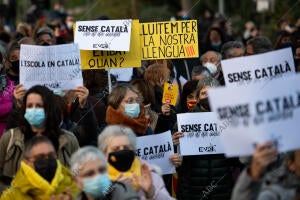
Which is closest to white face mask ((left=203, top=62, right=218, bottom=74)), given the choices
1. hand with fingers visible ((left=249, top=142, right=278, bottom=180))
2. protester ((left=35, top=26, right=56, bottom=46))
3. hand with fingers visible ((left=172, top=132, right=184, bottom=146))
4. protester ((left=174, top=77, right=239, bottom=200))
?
protester ((left=35, top=26, right=56, bottom=46))

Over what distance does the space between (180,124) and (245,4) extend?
2269 cm

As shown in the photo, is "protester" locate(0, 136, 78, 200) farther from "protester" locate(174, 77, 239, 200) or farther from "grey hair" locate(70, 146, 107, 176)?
"protester" locate(174, 77, 239, 200)

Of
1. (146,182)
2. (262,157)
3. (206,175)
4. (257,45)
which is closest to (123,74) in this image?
(257,45)

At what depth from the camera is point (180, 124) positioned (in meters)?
9.87

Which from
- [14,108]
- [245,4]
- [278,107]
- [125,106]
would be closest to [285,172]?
[278,107]

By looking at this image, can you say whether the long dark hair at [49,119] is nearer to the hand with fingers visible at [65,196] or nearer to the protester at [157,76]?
the hand with fingers visible at [65,196]

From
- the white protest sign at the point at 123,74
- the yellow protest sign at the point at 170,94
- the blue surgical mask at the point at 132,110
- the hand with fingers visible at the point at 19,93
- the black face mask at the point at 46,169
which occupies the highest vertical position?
the white protest sign at the point at 123,74

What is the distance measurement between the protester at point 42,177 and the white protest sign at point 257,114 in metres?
1.52

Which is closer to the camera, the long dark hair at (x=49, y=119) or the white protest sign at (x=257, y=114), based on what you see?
the white protest sign at (x=257, y=114)

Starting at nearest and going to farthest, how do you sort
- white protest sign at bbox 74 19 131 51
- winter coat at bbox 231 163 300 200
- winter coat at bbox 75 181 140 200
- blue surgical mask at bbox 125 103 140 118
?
winter coat at bbox 231 163 300 200
winter coat at bbox 75 181 140 200
blue surgical mask at bbox 125 103 140 118
white protest sign at bbox 74 19 131 51

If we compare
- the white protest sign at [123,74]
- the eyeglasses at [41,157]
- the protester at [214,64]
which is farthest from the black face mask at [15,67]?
the eyeglasses at [41,157]

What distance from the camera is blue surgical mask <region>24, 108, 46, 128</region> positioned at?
8164 millimetres

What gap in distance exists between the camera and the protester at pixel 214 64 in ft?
42.2

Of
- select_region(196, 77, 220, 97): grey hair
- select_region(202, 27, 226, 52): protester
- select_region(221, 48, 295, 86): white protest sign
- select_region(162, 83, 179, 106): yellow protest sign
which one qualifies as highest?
select_region(202, 27, 226, 52): protester
